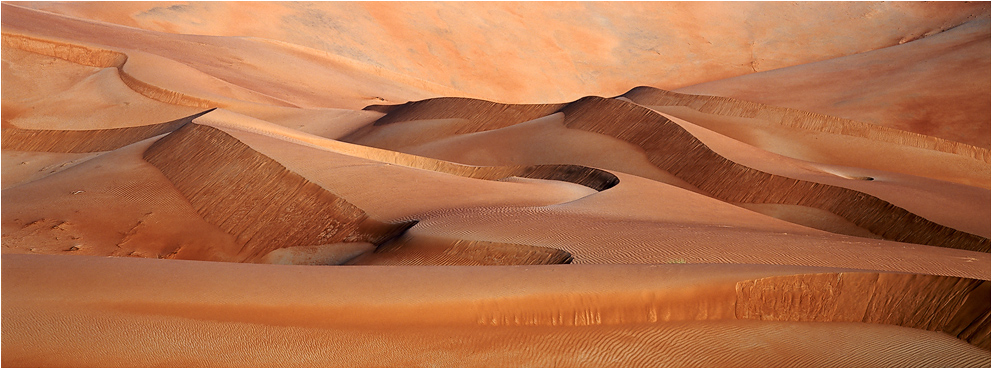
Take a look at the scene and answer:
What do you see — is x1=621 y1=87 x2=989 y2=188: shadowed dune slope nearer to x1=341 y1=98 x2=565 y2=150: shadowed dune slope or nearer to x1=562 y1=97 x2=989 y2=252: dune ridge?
x1=562 y1=97 x2=989 y2=252: dune ridge

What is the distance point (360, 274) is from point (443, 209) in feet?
7.96

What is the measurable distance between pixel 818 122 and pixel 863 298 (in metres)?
9.12

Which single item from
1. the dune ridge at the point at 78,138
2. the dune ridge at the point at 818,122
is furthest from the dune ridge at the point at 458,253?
the dune ridge at the point at 818,122

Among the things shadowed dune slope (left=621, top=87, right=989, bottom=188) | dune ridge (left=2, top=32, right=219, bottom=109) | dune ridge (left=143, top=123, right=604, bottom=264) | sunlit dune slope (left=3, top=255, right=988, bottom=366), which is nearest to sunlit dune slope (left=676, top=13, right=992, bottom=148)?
shadowed dune slope (left=621, top=87, right=989, bottom=188)

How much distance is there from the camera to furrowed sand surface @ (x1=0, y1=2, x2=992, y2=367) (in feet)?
10.8

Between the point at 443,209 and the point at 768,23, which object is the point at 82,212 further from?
the point at 768,23

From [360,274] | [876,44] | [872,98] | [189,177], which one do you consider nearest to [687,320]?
[360,274]

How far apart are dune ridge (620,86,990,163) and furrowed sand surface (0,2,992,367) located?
5 cm

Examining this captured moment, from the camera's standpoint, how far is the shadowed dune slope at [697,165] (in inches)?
280

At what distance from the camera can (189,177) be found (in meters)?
7.76

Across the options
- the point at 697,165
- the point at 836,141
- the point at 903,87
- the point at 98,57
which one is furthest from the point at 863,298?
the point at 98,57

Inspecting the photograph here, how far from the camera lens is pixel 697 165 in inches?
372

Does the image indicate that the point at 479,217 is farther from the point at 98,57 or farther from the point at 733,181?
the point at 98,57

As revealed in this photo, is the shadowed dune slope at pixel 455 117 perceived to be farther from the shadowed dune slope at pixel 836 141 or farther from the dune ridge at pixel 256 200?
the dune ridge at pixel 256 200
